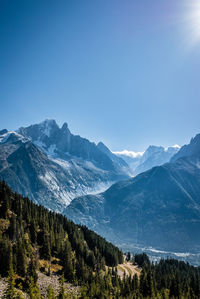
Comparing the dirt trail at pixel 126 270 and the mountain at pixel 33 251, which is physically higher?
the mountain at pixel 33 251

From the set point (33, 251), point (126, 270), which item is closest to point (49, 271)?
point (33, 251)

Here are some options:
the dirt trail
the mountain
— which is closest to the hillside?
the mountain

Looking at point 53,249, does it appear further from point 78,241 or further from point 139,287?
point 139,287

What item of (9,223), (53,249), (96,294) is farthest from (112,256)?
(9,223)

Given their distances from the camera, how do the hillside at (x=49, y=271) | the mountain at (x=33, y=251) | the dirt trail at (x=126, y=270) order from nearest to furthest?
the hillside at (x=49, y=271) → the mountain at (x=33, y=251) → the dirt trail at (x=126, y=270)

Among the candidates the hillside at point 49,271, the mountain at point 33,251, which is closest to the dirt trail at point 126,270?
the hillside at point 49,271

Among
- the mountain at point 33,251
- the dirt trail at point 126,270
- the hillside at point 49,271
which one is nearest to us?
Answer: the hillside at point 49,271

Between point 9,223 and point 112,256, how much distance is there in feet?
286

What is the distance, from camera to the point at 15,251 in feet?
268

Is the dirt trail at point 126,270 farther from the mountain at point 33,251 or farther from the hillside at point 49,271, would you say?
the mountain at point 33,251

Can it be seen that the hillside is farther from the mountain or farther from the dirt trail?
the dirt trail

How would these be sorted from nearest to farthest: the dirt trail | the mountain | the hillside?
the hillside
the mountain
the dirt trail

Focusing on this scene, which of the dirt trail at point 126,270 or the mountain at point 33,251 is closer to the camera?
the mountain at point 33,251

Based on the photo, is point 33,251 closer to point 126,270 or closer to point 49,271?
point 49,271
